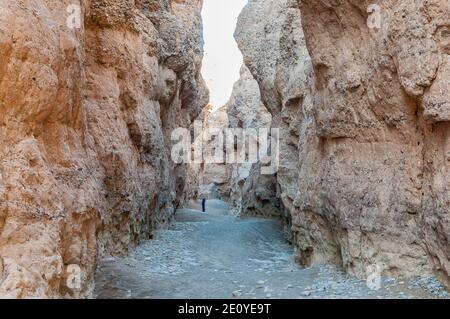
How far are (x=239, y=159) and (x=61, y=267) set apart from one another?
32113 mm

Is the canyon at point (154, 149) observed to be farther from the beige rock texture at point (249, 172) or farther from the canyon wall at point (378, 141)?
the beige rock texture at point (249, 172)

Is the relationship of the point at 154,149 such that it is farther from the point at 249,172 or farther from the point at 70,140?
the point at 249,172

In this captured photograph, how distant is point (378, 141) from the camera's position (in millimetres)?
9227

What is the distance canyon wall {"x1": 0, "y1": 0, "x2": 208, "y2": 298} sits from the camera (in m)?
6.14

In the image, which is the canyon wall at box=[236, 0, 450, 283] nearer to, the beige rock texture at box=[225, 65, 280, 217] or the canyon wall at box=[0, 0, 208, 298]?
the canyon wall at box=[0, 0, 208, 298]

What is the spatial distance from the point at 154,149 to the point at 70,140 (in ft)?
24.7

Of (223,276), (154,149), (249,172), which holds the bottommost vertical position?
(223,276)

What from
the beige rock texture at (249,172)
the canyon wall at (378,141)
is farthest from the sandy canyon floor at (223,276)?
the beige rock texture at (249,172)

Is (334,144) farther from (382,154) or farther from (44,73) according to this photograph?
(44,73)

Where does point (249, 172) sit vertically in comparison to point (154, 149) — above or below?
below

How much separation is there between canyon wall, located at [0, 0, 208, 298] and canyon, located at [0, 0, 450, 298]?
31 millimetres

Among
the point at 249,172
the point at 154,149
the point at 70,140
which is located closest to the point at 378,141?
the point at 70,140

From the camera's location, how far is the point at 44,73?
6.85m

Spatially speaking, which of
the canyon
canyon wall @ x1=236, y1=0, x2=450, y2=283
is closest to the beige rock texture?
the canyon
